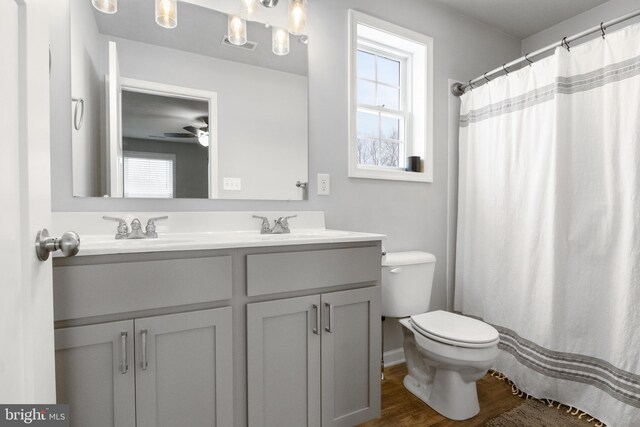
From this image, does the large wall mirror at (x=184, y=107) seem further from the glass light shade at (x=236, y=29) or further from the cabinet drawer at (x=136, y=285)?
the cabinet drawer at (x=136, y=285)

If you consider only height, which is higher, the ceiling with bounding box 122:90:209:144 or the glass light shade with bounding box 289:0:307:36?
the glass light shade with bounding box 289:0:307:36

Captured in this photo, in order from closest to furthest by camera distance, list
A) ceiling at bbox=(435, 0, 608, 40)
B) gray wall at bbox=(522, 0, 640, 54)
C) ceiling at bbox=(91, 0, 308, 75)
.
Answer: ceiling at bbox=(91, 0, 308, 75) < gray wall at bbox=(522, 0, 640, 54) < ceiling at bbox=(435, 0, 608, 40)

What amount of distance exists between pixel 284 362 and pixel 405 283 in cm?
92

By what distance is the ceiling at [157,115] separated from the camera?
150cm

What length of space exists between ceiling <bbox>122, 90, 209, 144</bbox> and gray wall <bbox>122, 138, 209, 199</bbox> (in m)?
0.03

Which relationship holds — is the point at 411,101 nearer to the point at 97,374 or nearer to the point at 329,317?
the point at 329,317

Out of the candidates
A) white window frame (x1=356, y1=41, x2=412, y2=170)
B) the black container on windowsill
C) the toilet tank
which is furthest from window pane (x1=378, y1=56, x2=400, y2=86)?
the toilet tank

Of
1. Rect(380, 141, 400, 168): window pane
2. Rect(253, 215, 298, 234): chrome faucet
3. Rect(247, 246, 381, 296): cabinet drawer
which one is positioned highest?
Rect(380, 141, 400, 168): window pane

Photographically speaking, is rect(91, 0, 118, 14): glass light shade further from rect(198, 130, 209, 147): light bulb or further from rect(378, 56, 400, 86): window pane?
rect(378, 56, 400, 86): window pane

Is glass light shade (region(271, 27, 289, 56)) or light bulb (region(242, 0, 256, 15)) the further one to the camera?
glass light shade (region(271, 27, 289, 56))

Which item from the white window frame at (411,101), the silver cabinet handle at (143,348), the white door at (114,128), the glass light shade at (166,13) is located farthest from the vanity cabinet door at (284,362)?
the glass light shade at (166,13)

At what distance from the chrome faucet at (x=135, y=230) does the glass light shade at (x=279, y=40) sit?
3.67ft

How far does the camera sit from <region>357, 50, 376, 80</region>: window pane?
2.22 m

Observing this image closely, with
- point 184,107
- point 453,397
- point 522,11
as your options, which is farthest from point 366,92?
point 453,397
